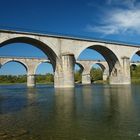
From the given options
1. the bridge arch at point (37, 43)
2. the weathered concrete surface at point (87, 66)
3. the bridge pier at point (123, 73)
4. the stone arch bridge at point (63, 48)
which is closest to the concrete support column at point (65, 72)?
the stone arch bridge at point (63, 48)

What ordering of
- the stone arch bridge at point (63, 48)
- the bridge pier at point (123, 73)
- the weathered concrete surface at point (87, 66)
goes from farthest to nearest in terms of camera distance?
the weathered concrete surface at point (87, 66) → the bridge pier at point (123, 73) → the stone arch bridge at point (63, 48)

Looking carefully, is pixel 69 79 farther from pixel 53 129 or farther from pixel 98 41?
pixel 53 129

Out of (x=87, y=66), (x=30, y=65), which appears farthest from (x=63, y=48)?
(x=87, y=66)

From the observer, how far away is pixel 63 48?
176 feet

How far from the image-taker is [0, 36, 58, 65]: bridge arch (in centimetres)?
4803

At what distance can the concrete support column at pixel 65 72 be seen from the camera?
168 feet

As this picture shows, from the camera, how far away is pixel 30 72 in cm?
8344

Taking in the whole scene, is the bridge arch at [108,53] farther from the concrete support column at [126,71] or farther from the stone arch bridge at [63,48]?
the concrete support column at [126,71]

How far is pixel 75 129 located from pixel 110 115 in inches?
158

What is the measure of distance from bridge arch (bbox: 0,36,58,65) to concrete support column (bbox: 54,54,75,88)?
7.09 feet

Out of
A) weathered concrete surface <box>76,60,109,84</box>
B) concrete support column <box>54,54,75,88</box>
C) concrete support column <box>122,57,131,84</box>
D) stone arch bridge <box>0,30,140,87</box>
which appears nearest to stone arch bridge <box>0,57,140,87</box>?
weathered concrete surface <box>76,60,109,84</box>

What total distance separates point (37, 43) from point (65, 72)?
8437 millimetres

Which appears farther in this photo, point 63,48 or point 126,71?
point 126,71

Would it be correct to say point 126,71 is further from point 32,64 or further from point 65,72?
point 32,64
